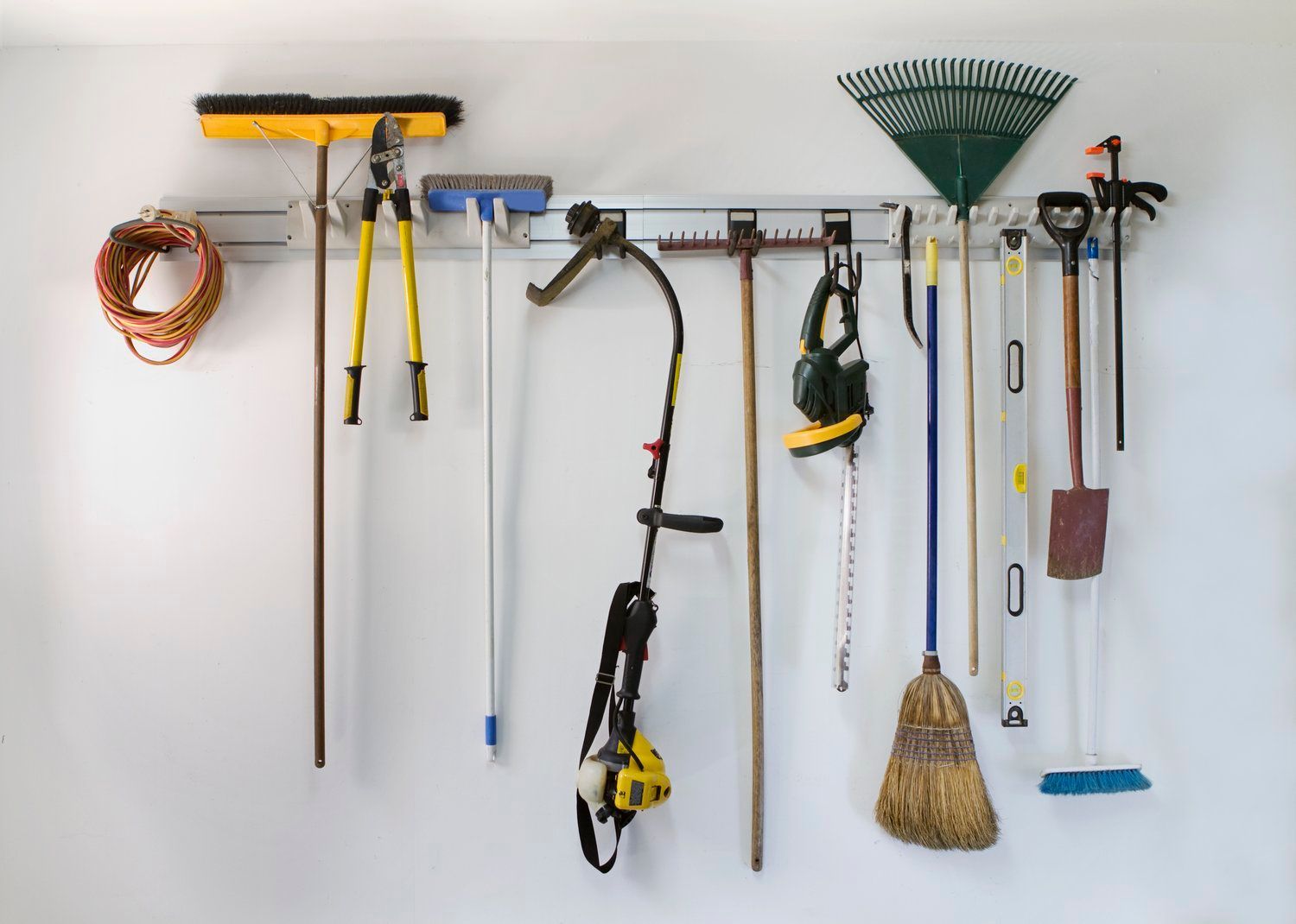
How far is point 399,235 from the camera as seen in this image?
159 cm

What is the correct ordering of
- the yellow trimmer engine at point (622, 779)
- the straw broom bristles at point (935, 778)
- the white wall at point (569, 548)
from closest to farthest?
the yellow trimmer engine at point (622, 779)
the straw broom bristles at point (935, 778)
the white wall at point (569, 548)

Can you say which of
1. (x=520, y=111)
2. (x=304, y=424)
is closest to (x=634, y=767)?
(x=304, y=424)

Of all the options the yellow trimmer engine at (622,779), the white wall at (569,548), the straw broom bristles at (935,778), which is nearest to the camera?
the yellow trimmer engine at (622,779)

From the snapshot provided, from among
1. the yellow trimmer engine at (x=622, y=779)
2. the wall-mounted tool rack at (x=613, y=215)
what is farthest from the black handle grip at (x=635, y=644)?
the wall-mounted tool rack at (x=613, y=215)

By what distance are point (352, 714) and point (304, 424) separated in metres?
0.65

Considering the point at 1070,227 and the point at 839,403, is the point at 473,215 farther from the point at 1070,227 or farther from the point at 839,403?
the point at 1070,227

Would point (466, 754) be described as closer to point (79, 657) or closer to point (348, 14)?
point (79, 657)

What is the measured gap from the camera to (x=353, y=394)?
1.50 metres

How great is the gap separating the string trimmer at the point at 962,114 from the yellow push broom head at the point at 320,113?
93 cm

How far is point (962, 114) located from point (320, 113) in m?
1.41

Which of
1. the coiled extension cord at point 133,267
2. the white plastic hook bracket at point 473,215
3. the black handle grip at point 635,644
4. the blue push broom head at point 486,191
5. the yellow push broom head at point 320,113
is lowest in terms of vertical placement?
the black handle grip at point 635,644

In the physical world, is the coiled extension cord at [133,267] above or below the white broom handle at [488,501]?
above

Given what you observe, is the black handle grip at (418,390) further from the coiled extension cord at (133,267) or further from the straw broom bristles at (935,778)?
the straw broom bristles at (935,778)

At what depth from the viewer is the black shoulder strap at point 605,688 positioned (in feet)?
4.93
